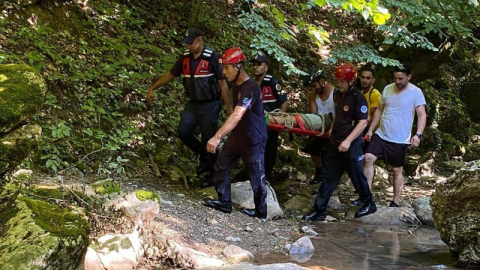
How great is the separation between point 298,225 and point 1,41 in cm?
483

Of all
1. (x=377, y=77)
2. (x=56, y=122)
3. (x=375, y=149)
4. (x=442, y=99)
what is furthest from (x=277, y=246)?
(x=442, y=99)

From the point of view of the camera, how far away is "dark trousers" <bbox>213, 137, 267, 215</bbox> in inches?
224

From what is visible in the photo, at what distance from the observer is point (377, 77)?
31.7 feet

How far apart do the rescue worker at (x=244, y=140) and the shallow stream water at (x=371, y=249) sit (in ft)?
3.05

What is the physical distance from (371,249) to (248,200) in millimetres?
1734

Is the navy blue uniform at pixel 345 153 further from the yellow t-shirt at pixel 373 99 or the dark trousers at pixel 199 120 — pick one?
the dark trousers at pixel 199 120

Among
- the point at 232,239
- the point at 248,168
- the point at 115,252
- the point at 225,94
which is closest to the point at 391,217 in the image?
the point at 248,168

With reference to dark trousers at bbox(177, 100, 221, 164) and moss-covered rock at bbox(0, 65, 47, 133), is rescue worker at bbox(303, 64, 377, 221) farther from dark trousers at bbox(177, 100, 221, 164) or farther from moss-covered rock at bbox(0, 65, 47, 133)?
moss-covered rock at bbox(0, 65, 47, 133)

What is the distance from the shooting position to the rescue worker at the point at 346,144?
626 centimetres

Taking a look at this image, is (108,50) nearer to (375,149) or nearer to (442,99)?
(375,149)

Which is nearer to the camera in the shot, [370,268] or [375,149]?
[370,268]

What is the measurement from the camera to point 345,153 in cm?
650

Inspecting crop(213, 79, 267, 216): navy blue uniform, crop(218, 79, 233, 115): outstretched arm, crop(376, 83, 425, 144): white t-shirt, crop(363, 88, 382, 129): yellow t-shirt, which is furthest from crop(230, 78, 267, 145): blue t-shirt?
crop(363, 88, 382, 129): yellow t-shirt

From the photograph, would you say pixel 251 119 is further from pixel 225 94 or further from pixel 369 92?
pixel 369 92
